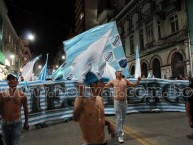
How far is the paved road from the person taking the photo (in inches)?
296

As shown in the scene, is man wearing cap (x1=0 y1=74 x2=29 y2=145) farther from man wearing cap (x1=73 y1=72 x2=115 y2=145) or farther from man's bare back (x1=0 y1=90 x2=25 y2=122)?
man wearing cap (x1=73 y1=72 x2=115 y2=145)

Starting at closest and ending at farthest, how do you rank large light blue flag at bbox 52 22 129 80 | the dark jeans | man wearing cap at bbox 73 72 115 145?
man wearing cap at bbox 73 72 115 145
the dark jeans
large light blue flag at bbox 52 22 129 80

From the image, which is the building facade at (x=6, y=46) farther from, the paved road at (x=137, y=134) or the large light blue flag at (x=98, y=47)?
the paved road at (x=137, y=134)

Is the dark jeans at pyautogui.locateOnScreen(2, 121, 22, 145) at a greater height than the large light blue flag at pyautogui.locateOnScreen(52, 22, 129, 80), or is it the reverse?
the large light blue flag at pyautogui.locateOnScreen(52, 22, 129, 80)

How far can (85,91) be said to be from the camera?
370cm

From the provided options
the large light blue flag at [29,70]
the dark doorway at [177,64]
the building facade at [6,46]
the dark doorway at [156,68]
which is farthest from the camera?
the building facade at [6,46]

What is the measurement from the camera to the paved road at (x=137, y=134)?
24.6 ft

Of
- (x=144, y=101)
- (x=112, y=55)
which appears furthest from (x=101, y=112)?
(x=144, y=101)

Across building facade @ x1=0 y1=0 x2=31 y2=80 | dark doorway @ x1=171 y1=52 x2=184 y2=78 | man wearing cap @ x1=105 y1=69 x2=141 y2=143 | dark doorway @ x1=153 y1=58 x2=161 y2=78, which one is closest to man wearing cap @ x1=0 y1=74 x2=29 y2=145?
man wearing cap @ x1=105 y1=69 x2=141 y2=143

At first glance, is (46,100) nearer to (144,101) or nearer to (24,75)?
(24,75)

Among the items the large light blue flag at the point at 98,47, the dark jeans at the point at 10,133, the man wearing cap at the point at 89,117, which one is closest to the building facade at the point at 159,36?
the large light blue flag at the point at 98,47

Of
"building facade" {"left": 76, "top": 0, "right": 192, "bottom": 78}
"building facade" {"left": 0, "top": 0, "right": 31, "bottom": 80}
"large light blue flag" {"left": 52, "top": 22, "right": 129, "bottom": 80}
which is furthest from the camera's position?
"building facade" {"left": 0, "top": 0, "right": 31, "bottom": 80}

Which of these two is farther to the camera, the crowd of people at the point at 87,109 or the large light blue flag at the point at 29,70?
the large light blue flag at the point at 29,70

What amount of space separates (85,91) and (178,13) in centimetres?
2155
